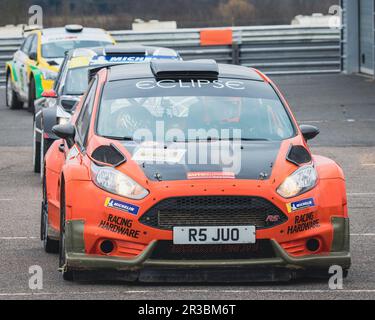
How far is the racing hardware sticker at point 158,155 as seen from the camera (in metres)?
9.12

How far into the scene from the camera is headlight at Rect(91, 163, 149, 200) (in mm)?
8820

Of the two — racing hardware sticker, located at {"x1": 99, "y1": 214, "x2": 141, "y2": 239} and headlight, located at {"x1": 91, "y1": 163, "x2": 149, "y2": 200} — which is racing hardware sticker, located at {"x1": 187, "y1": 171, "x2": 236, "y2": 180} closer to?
headlight, located at {"x1": 91, "y1": 163, "x2": 149, "y2": 200}

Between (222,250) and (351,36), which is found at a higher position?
(222,250)

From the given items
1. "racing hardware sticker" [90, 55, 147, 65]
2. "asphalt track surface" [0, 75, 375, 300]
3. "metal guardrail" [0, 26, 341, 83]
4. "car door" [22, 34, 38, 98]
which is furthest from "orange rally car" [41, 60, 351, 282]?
A: "metal guardrail" [0, 26, 341, 83]

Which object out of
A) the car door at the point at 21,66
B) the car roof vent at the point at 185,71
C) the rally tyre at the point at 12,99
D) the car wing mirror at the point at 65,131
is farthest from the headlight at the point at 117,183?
the rally tyre at the point at 12,99

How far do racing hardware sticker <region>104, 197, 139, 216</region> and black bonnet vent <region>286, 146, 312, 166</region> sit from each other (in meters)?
1.16

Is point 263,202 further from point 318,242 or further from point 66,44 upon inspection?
point 66,44

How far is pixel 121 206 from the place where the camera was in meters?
8.77

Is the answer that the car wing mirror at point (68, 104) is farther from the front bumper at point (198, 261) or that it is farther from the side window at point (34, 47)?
the side window at point (34, 47)

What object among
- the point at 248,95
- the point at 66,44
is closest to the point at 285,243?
the point at 248,95

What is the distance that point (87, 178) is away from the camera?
904 centimetres

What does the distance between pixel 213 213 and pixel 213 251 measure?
0.25 m
